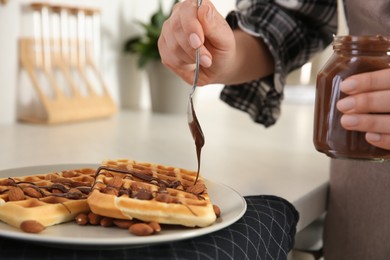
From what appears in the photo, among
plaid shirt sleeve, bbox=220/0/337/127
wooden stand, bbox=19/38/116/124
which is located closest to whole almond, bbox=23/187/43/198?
plaid shirt sleeve, bbox=220/0/337/127

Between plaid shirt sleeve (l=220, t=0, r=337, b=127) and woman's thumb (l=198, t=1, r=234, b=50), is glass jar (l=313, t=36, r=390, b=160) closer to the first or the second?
woman's thumb (l=198, t=1, r=234, b=50)

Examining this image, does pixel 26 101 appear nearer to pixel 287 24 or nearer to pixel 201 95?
pixel 287 24

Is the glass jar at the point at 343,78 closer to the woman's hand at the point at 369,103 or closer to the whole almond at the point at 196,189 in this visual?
the woman's hand at the point at 369,103

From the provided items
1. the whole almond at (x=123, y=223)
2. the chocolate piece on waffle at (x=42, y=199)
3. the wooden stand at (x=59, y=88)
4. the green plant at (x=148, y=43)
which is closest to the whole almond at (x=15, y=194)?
the chocolate piece on waffle at (x=42, y=199)

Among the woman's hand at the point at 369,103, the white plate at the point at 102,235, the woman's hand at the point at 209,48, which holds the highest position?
the woman's hand at the point at 209,48

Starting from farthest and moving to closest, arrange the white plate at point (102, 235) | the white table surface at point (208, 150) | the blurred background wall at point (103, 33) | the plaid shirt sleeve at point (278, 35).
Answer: the blurred background wall at point (103, 33) < the plaid shirt sleeve at point (278, 35) < the white table surface at point (208, 150) < the white plate at point (102, 235)

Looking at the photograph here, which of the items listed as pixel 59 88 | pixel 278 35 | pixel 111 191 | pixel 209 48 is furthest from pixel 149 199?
pixel 59 88

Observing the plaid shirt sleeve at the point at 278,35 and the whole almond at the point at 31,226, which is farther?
the plaid shirt sleeve at the point at 278,35

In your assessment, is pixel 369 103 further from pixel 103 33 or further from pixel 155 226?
pixel 103 33

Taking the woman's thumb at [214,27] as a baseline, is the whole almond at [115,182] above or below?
below
